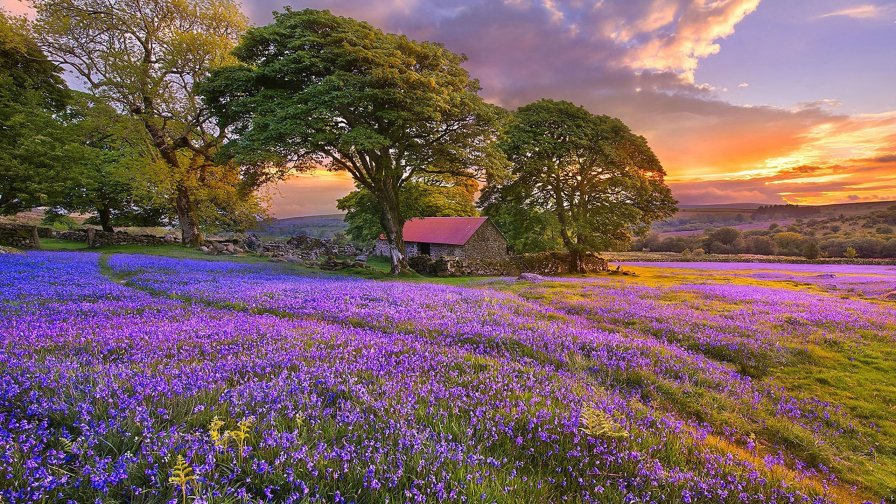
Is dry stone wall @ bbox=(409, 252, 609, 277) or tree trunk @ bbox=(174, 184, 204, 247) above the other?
tree trunk @ bbox=(174, 184, 204, 247)

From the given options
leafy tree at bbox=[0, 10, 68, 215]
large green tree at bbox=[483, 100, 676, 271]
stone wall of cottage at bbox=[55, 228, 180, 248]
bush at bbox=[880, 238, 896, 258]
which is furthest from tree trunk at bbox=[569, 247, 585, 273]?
leafy tree at bbox=[0, 10, 68, 215]

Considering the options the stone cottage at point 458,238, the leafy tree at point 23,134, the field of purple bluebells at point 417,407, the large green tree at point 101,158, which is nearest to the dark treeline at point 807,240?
the stone cottage at point 458,238

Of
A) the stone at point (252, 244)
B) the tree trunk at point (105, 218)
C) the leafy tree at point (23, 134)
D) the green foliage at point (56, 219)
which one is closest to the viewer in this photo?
the leafy tree at point (23, 134)

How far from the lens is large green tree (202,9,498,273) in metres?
20.1

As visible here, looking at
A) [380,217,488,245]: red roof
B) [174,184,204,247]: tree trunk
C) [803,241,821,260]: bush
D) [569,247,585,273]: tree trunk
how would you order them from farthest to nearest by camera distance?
[803,241,821,260]: bush
[380,217,488,245]: red roof
[569,247,585,273]: tree trunk
[174,184,204,247]: tree trunk

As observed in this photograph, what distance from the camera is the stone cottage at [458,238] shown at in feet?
149

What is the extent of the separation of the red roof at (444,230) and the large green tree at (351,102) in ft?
65.3

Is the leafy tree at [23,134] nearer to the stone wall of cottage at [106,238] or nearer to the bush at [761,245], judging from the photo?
the stone wall of cottage at [106,238]

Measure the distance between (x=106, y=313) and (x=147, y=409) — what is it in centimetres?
608

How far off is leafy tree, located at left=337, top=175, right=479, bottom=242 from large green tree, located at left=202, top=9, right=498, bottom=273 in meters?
2.98

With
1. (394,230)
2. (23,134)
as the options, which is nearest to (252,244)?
(23,134)

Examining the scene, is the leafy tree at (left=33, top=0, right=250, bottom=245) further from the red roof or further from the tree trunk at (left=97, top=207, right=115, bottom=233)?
the red roof

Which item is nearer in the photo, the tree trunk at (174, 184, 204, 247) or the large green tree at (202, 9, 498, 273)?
the large green tree at (202, 9, 498, 273)

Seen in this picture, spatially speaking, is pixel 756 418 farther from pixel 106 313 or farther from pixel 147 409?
pixel 106 313
